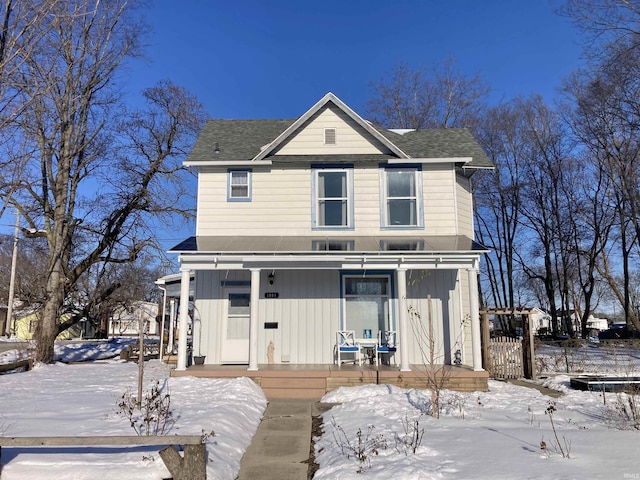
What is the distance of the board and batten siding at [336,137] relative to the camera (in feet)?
42.8

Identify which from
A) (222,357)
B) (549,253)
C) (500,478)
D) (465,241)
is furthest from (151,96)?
(549,253)

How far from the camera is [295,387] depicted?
10.4m

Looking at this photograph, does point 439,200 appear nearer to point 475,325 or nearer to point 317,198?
point 317,198

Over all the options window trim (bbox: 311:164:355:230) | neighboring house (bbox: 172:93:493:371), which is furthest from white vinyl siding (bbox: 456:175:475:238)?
window trim (bbox: 311:164:355:230)

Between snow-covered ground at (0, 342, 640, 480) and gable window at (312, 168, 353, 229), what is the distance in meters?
4.80

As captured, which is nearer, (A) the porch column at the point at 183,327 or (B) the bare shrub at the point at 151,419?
(B) the bare shrub at the point at 151,419

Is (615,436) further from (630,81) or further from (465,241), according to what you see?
(630,81)

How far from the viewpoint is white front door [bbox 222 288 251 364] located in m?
11.9

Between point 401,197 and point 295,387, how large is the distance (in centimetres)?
600

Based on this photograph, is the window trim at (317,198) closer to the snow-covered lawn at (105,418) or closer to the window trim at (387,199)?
the window trim at (387,199)

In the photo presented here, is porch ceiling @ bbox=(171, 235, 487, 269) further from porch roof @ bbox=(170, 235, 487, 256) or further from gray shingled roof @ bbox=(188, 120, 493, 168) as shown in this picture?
gray shingled roof @ bbox=(188, 120, 493, 168)

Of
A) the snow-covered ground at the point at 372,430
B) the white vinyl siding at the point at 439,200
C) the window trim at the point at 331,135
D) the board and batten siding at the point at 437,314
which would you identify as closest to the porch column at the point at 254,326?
the snow-covered ground at the point at 372,430

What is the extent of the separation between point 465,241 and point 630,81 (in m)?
9.65

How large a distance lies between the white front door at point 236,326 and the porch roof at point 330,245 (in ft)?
4.70
